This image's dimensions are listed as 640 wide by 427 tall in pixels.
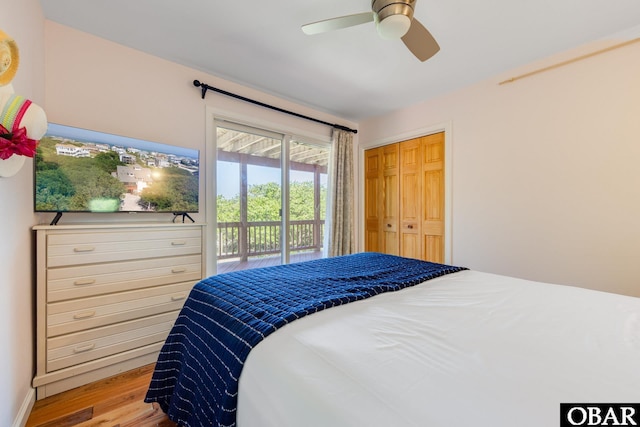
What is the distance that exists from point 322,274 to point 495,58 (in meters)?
2.46

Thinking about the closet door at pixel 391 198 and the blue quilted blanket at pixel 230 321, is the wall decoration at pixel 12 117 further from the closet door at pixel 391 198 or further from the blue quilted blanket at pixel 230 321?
the closet door at pixel 391 198

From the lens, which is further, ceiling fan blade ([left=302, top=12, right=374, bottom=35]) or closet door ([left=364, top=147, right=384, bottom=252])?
closet door ([left=364, top=147, right=384, bottom=252])

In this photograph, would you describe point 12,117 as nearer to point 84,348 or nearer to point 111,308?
point 111,308

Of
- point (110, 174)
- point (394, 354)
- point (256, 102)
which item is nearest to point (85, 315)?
point (110, 174)

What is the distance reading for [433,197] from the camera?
3221 mm

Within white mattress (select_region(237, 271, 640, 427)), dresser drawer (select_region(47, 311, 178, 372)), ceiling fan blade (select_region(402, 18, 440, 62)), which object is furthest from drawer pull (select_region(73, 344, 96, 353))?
ceiling fan blade (select_region(402, 18, 440, 62))

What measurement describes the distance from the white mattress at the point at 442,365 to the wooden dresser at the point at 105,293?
161cm

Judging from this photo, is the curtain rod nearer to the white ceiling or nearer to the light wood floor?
the white ceiling

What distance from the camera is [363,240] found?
4.04 m

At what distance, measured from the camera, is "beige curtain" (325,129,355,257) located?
3695 millimetres

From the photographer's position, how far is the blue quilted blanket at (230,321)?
0.95 meters

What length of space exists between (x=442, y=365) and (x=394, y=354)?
131 mm

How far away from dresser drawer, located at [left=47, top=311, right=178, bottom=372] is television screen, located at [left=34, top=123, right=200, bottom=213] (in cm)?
87

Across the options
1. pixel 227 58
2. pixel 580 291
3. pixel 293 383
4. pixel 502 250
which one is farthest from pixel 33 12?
pixel 502 250
